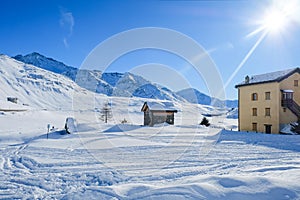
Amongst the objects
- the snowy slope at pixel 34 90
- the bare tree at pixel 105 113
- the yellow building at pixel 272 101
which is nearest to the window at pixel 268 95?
A: the yellow building at pixel 272 101

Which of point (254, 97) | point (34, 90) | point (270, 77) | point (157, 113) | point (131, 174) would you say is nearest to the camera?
point (131, 174)

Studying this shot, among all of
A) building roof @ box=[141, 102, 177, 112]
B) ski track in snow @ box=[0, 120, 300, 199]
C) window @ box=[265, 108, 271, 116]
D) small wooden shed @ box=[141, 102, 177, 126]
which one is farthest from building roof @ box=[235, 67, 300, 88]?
ski track in snow @ box=[0, 120, 300, 199]

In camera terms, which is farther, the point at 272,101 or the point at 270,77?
the point at 270,77

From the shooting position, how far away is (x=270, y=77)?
29.5 meters

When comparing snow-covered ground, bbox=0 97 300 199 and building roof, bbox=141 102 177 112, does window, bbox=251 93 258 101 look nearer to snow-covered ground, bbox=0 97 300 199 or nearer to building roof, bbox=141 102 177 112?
building roof, bbox=141 102 177 112

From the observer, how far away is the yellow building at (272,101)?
27.9 m

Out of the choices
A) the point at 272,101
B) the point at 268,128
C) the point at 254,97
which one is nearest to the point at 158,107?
the point at 254,97

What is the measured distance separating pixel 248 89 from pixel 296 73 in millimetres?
5444

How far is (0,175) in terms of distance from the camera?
27.7 feet

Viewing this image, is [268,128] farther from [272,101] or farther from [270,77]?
[270,77]

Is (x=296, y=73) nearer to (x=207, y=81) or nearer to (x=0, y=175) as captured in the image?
(x=207, y=81)

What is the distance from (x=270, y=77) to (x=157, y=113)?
13922 millimetres

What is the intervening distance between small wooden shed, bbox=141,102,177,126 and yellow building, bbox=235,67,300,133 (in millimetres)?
9534

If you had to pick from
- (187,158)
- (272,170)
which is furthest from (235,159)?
(272,170)
